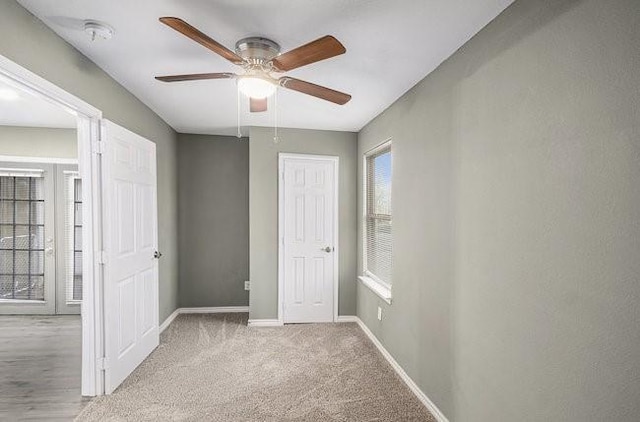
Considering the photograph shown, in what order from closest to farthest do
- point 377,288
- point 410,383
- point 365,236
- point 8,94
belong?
1. point 410,383
2. point 8,94
3. point 377,288
4. point 365,236

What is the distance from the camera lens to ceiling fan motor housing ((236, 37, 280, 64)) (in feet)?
6.33

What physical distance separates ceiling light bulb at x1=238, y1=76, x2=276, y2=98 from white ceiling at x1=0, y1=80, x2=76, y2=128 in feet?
6.92

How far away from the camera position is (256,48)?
1.94 metres

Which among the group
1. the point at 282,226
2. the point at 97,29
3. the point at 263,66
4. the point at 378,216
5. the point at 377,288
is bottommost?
the point at 377,288

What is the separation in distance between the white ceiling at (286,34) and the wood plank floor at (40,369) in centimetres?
243

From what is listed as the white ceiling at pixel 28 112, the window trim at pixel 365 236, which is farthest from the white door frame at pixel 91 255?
the window trim at pixel 365 236

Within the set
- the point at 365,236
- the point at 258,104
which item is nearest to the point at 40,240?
the point at 258,104

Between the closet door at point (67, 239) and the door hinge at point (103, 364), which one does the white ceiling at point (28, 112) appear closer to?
the closet door at point (67, 239)

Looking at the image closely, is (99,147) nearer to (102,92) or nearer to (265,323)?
(102,92)

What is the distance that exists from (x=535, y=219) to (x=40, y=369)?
3.87 m

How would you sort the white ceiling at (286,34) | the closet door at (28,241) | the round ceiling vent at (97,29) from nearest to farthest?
the white ceiling at (286,34)
the round ceiling vent at (97,29)
the closet door at (28,241)

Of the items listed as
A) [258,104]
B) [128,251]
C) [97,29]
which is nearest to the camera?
[97,29]

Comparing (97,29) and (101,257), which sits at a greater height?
(97,29)

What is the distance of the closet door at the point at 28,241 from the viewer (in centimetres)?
453
